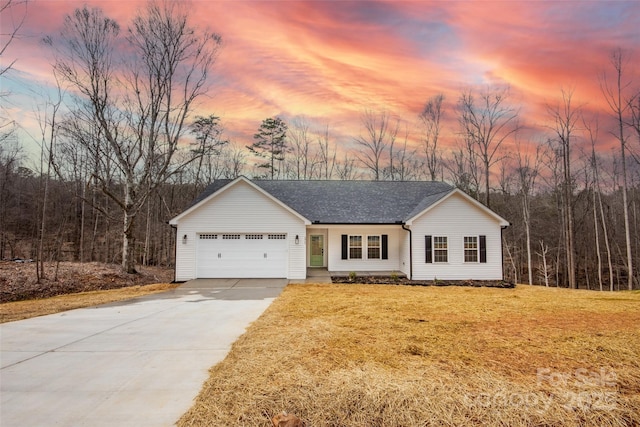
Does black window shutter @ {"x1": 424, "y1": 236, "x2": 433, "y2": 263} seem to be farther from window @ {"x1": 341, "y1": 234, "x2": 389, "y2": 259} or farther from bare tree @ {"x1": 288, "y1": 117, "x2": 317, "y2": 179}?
bare tree @ {"x1": 288, "y1": 117, "x2": 317, "y2": 179}

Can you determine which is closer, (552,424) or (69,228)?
(552,424)

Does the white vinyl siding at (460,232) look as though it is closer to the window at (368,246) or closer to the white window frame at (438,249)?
the white window frame at (438,249)

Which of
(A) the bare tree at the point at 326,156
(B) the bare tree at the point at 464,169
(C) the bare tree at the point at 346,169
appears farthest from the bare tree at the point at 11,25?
(B) the bare tree at the point at 464,169

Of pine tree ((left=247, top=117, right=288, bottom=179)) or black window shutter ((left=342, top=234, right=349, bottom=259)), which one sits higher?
pine tree ((left=247, top=117, right=288, bottom=179))

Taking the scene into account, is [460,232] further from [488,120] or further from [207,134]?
[207,134]

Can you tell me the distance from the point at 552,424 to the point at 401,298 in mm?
7809

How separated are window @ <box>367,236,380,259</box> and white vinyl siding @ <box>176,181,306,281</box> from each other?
381 cm

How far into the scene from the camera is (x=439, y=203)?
16.6 meters

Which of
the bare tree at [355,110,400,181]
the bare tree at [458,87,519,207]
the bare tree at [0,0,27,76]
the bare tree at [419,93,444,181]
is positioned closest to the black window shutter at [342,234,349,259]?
the bare tree at [458,87,519,207]

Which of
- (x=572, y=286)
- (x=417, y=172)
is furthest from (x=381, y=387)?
(x=417, y=172)

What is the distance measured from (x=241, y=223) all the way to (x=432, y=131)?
2083cm

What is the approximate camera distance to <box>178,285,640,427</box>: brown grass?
3561 millimetres

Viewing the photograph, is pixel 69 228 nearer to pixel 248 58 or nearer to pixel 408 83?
pixel 248 58

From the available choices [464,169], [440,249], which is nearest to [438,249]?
[440,249]
